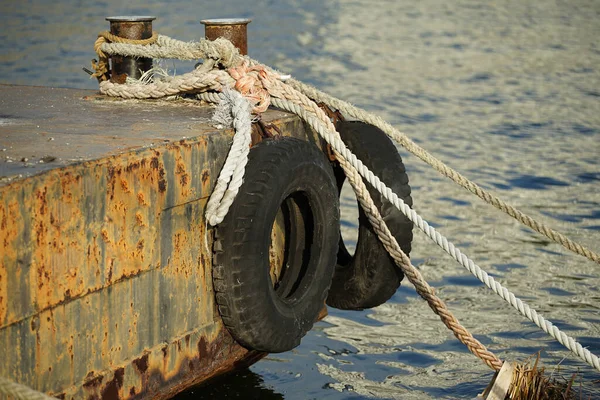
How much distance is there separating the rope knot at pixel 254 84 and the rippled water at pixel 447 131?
152 centimetres

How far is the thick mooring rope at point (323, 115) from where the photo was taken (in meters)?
4.29

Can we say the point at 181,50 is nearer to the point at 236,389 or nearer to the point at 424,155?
the point at 424,155

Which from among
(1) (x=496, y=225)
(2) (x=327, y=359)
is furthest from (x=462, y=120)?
(2) (x=327, y=359)

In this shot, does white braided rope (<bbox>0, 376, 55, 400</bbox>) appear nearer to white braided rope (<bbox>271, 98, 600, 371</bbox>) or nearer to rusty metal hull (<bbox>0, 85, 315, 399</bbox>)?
rusty metal hull (<bbox>0, 85, 315, 399</bbox>)

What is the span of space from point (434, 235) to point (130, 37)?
2.05 metres

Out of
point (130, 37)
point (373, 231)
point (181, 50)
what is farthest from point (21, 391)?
point (130, 37)

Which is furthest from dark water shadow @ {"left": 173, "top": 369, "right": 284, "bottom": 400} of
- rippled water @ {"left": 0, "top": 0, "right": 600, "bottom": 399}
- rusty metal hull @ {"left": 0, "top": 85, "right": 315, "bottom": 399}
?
rusty metal hull @ {"left": 0, "top": 85, "right": 315, "bottom": 399}

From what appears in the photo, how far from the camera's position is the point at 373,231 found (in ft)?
15.2

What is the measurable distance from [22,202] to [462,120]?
373 inches

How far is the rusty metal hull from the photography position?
3.09 metres

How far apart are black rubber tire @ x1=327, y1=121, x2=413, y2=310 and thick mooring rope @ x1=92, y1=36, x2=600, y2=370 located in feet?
0.25

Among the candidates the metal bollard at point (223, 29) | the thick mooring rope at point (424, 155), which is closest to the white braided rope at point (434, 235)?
the thick mooring rope at point (424, 155)

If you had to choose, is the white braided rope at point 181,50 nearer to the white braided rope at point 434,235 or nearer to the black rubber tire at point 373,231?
the white braided rope at point 434,235

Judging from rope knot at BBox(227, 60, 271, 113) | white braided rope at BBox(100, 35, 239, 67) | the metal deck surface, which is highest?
white braided rope at BBox(100, 35, 239, 67)
